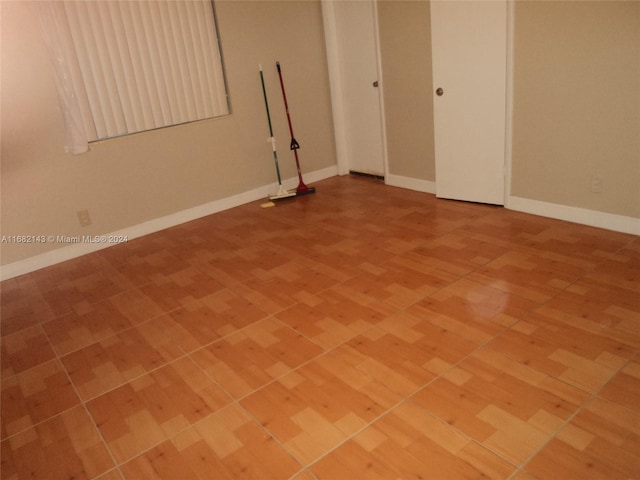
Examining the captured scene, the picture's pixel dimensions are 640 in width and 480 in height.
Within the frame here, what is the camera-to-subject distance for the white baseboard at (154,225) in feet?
12.3

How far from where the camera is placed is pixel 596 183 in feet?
10.5

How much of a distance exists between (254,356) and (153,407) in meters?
0.50

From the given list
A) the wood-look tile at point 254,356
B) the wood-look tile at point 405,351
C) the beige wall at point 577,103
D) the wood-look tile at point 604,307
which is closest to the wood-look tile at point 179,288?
the wood-look tile at point 254,356

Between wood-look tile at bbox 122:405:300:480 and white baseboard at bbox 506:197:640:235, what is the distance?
2.63 m

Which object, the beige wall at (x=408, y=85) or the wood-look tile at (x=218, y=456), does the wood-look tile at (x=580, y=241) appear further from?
the wood-look tile at (x=218, y=456)

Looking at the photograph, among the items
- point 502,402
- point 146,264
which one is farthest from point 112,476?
point 146,264

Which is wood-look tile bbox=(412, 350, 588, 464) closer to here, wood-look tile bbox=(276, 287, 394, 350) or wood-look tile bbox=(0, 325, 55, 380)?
wood-look tile bbox=(276, 287, 394, 350)

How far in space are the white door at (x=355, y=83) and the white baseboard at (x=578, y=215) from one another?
165cm

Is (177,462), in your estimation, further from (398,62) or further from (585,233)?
(398,62)

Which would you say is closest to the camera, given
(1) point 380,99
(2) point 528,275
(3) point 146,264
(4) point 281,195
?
(2) point 528,275

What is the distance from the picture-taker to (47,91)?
143 inches

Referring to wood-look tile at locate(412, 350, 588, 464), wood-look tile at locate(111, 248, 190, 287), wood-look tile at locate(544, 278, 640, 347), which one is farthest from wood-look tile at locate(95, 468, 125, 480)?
wood-look tile at locate(544, 278, 640, 347)

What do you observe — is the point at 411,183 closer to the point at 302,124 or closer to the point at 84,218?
the point at 302,124

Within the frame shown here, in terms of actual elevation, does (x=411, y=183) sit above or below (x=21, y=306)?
above
